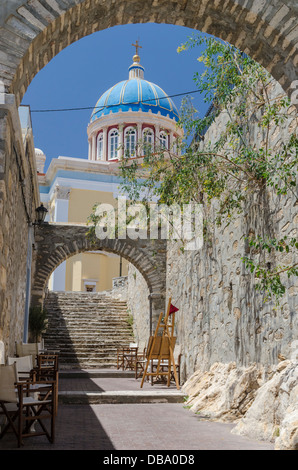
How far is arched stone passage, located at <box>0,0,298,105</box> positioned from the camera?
12.8ft

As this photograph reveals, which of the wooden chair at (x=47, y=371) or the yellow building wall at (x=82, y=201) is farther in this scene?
the yellow building wall at (x=82, y=201)

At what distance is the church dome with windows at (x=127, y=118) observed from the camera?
27.7 metres

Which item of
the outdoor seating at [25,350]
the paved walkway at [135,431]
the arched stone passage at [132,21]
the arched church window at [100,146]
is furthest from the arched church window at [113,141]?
the arched stone passage at [132,21]

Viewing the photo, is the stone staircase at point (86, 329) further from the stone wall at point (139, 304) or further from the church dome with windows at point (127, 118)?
the church dome with windows at point (127, 118)

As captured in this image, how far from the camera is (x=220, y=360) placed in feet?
23.8

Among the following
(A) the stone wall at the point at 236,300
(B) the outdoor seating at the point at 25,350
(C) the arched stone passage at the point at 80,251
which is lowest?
(B) the outdoor seating at the point at 25,350

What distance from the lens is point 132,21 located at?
4.76 meters

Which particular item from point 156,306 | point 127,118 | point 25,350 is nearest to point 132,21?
point 25,350

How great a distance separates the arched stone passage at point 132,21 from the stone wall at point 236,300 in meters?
1.14

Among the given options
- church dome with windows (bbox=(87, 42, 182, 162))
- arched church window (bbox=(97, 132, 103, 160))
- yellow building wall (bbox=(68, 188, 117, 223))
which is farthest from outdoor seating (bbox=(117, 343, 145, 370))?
arched church window (bbox=(97, 132, 103, 160))

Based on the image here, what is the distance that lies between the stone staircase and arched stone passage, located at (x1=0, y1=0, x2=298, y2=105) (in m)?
9.94

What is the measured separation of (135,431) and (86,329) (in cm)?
1023

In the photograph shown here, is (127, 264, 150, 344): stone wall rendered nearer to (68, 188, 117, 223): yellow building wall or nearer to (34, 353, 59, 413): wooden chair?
(34, 353, 59, 413): wooden chair
